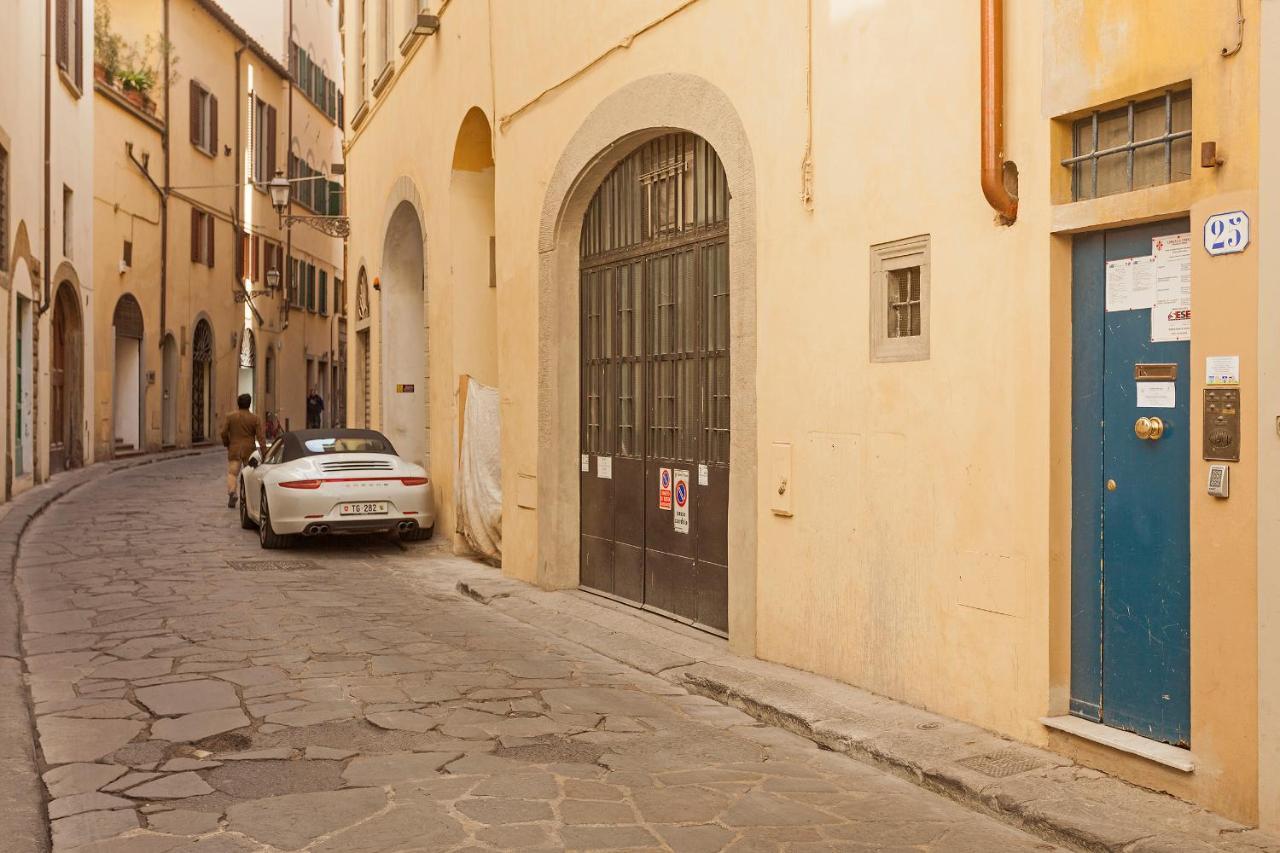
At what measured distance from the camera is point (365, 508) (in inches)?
544

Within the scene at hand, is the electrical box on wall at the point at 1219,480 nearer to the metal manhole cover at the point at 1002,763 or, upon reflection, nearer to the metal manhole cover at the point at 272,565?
the metal manhole cover at the point at 1002,763

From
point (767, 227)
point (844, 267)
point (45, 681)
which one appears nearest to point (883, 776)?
point (844, 267)

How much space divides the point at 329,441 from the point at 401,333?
4.93m

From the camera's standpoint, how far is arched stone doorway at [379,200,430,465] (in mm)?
19000

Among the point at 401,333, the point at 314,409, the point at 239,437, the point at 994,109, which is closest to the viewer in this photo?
the point at 994,109

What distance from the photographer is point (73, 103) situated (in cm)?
2367

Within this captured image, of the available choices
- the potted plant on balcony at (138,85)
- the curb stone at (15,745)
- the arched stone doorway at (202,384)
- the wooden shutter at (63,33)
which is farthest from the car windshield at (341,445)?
the arched stone doorway at (202,384)

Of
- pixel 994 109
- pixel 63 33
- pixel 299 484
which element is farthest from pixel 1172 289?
pixel 63 33

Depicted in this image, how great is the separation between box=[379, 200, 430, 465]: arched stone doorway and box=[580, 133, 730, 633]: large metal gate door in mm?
8713

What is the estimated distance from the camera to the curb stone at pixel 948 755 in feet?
15.4

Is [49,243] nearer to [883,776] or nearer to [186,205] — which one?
[186,205]

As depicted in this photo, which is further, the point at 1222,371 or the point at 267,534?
the point at 267,534

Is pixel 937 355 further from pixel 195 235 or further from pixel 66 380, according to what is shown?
pixel 195 235

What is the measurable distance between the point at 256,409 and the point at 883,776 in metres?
34.2
